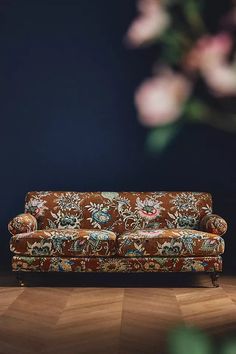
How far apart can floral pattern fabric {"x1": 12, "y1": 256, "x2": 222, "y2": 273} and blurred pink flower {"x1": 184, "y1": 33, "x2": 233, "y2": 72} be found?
3372mm

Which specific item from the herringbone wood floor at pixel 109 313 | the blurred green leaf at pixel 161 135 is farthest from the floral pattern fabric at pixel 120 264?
the blurred green leaf at pixel 161 135

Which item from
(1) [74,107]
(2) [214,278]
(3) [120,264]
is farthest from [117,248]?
(1) [74,107]

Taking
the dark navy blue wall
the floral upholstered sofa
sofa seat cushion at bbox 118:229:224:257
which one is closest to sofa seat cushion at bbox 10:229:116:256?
the floral upholstered sofa

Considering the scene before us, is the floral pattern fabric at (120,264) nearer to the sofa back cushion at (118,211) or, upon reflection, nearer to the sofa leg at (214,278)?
the sofa leg at (214,278)

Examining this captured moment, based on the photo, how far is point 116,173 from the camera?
4602mm

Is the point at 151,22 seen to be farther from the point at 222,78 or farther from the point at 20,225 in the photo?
the point at 20,225

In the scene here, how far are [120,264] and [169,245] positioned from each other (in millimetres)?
383

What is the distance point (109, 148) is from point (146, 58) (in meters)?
0.91

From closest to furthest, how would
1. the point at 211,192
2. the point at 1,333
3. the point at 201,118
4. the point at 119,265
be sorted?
the point at 201,118, the point at 1,333, the point at 119,265, the point at 211,192

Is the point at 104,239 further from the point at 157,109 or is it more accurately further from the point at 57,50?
the point at 157,109

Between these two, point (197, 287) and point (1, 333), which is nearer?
point (1, 333)

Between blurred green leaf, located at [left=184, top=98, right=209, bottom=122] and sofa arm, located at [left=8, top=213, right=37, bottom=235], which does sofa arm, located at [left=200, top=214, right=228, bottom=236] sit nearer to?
sofa arm, located at [left=8, top=213, right=37, bottom=235]

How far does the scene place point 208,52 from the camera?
0.29 metres

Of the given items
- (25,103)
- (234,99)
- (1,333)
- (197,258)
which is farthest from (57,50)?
(234,99)
